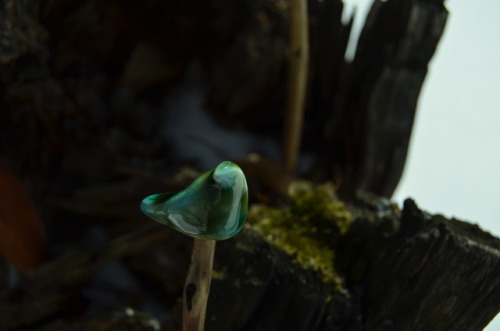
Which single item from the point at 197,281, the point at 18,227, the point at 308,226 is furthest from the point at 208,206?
the point at 18,227

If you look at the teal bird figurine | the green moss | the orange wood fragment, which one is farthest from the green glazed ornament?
the orange wood fragment

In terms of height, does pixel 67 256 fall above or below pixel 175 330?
below

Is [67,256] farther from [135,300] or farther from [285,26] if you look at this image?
[285,26]

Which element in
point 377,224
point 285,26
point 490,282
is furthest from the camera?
point 285,26

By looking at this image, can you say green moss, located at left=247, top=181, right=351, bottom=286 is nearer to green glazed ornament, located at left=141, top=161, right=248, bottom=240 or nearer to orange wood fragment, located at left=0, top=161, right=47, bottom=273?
green glazed ornament, located at left=141, top=161, right=248, bottom=240

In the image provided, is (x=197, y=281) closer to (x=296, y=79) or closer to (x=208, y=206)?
(x=208, y=206)

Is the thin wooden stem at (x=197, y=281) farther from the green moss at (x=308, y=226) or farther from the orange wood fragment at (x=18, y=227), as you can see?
the orange wood fragment at (x=18, y=227)

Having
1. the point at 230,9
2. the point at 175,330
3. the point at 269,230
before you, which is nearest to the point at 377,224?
the point at 269,230
